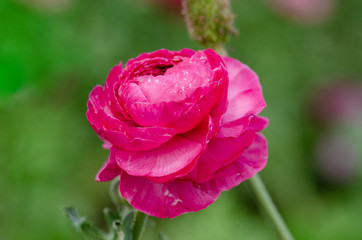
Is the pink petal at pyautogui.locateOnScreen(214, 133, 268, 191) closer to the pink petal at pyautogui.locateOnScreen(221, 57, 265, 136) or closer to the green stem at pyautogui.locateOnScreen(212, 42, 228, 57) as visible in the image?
the pink petal at pyautogui.locateOnScreen(221, 57, 265, 136)

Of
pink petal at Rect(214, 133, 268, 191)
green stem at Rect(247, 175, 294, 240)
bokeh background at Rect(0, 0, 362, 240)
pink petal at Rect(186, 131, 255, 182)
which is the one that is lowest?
bokeh background at Rect(0, 0, 362, 240)

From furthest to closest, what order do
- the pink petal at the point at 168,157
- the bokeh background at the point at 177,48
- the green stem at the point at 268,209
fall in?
1. the bokeh background at the point at 177,48
2. the green stem at the point at 268,209
3. the pink petal at the point at 168,157

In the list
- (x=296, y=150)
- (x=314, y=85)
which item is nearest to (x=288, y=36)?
(x=314, y=85)

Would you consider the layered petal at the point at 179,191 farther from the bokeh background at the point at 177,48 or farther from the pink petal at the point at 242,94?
the bokeh background at the point at 177,48

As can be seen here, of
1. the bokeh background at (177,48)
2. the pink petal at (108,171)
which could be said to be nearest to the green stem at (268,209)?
the pink petal at (108,171)

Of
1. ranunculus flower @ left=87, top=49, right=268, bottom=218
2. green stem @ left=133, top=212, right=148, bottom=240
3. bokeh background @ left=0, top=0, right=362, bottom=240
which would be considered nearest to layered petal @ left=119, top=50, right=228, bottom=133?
ranunculus flower @ left=87, top=49, right=268, bottom=218

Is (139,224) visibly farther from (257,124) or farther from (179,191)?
(257,124)

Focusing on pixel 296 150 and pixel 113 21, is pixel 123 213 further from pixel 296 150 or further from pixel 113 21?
pixel 296 150
